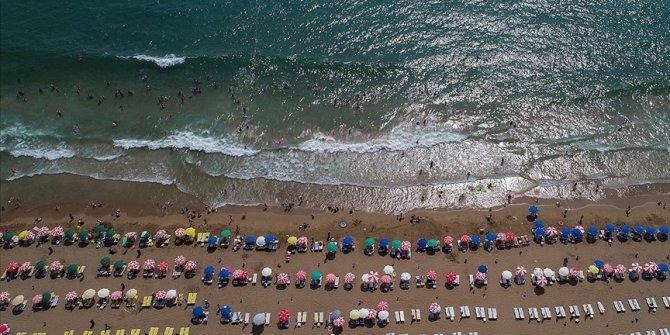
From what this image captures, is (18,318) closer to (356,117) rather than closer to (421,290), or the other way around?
(421,290)

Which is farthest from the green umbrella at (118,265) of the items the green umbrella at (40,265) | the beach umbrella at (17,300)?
the beach umbrella at (17,300)

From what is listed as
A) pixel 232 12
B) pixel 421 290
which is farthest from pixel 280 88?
pixel 421 290

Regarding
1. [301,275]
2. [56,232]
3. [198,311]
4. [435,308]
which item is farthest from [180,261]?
[435,308]

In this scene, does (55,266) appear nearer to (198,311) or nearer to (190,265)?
(190,265)

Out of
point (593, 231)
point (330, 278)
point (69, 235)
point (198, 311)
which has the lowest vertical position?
point (198, 311)

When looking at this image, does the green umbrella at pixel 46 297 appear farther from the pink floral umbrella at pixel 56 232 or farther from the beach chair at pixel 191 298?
the beach chair at pixel 191 298

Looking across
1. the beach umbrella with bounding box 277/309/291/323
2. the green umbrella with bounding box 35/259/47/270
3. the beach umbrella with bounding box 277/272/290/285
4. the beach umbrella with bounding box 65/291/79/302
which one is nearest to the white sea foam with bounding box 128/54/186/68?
the green umbrella with bounding box 35/259/47/270

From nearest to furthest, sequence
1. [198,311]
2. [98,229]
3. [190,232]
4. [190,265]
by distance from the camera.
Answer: [198,311] < [190,265] < [190,232] < [98,229]
